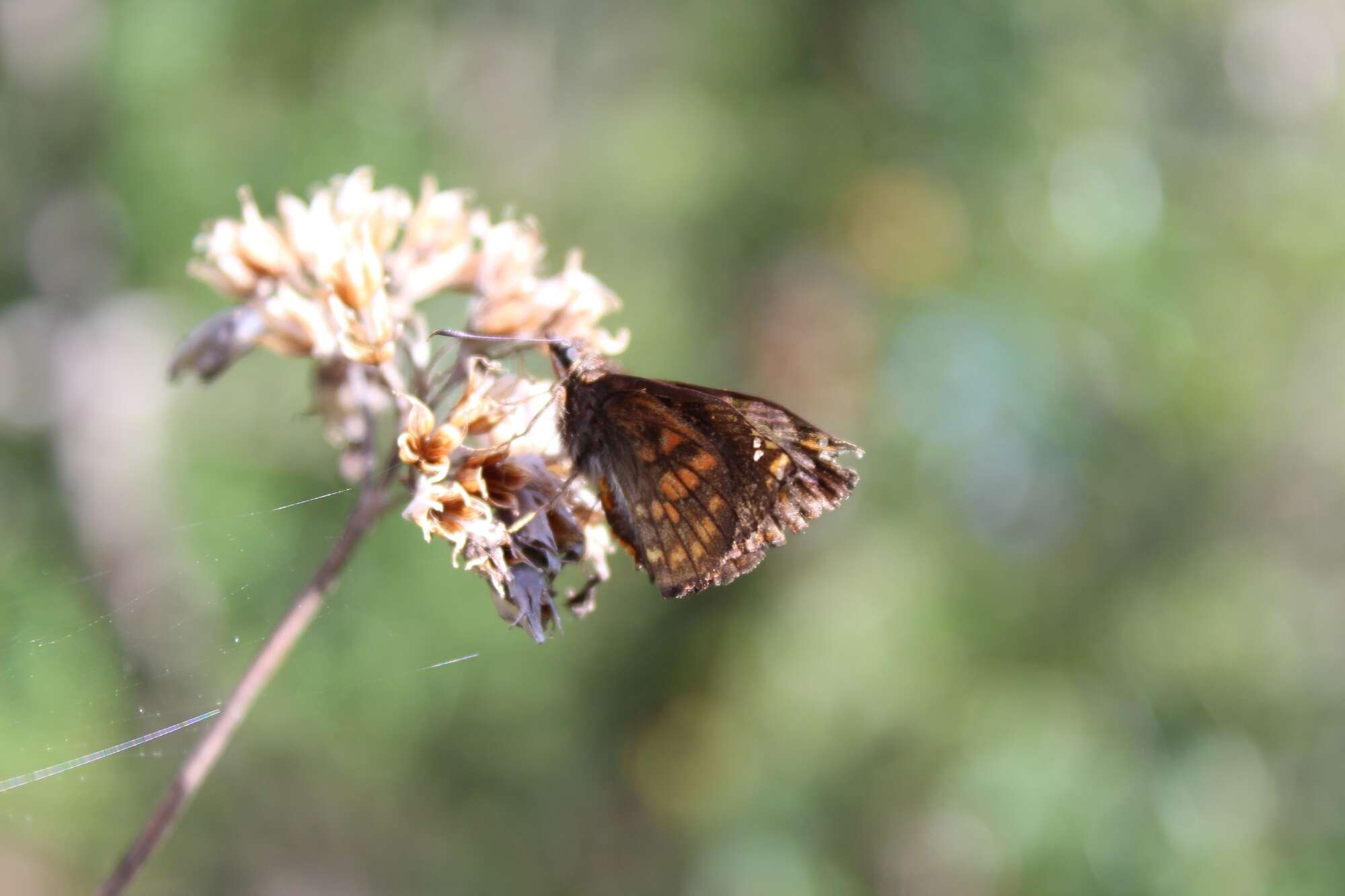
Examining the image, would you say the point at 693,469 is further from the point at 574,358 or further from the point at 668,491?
the point at 574,358

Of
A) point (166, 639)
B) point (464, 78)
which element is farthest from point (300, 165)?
point (166, 639)

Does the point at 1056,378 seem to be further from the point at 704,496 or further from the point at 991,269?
the point at 704,496

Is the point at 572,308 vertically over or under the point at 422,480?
over

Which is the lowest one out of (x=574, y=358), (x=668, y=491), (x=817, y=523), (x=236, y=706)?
(x=817, y=523)

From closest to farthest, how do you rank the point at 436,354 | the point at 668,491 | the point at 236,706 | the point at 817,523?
the point at 236,706
the point at 668,491
the point at 436,354
the point at 817,523

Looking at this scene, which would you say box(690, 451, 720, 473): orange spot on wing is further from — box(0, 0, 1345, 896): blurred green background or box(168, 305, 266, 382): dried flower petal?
box(0, 0, 1345, 896): blurred green background

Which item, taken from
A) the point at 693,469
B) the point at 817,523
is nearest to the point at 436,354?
the point at 693,469

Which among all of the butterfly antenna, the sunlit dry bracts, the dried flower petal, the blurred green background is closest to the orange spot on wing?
the sunlit dry bracts
